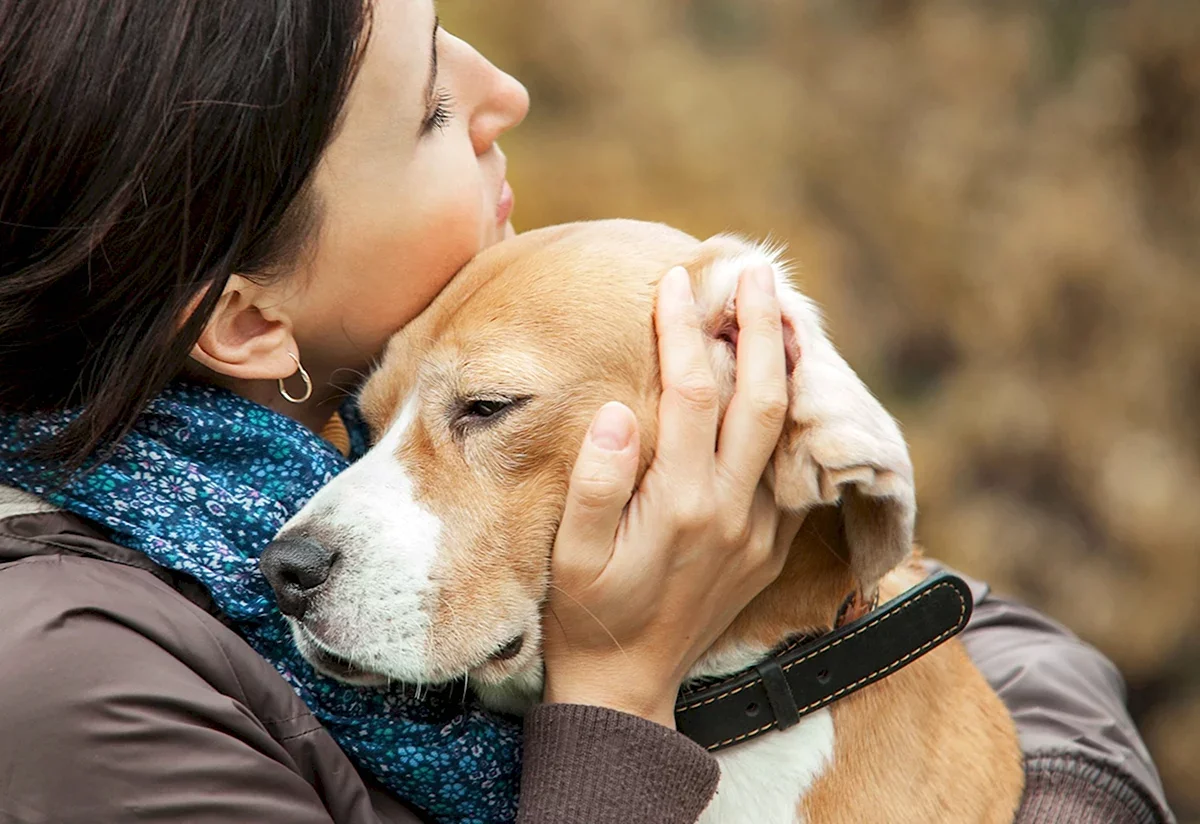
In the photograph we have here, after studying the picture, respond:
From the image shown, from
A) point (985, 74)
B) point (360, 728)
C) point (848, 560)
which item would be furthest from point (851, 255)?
point (360, 728)

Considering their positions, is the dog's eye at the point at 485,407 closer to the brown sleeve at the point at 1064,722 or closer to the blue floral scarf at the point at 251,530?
the blue floral scarf at the point at 251,530

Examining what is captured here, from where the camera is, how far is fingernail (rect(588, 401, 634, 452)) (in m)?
1.69

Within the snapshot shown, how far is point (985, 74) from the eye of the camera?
215 inches

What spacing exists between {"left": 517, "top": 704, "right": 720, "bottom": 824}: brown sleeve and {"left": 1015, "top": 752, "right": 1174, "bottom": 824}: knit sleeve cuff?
0.67 m

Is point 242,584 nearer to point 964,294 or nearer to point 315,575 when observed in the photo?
point 315,575

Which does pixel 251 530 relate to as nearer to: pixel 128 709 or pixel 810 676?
pixel 128 709

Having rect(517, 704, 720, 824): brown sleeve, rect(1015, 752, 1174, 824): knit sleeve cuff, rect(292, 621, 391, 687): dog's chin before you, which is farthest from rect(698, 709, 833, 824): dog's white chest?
rect(292, 621, 391, 687): dog's chin

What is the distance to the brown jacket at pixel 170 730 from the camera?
1295mm

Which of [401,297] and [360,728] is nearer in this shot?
[360,728]

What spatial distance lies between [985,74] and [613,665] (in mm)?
4471

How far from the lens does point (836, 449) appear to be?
168 cm

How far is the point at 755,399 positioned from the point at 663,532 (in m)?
0.22

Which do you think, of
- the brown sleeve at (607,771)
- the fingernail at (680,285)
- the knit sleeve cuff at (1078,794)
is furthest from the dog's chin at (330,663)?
the knit sleeve cuff at (1078,794)

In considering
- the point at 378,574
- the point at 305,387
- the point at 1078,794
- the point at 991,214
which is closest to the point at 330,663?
A: the point at 378,574
